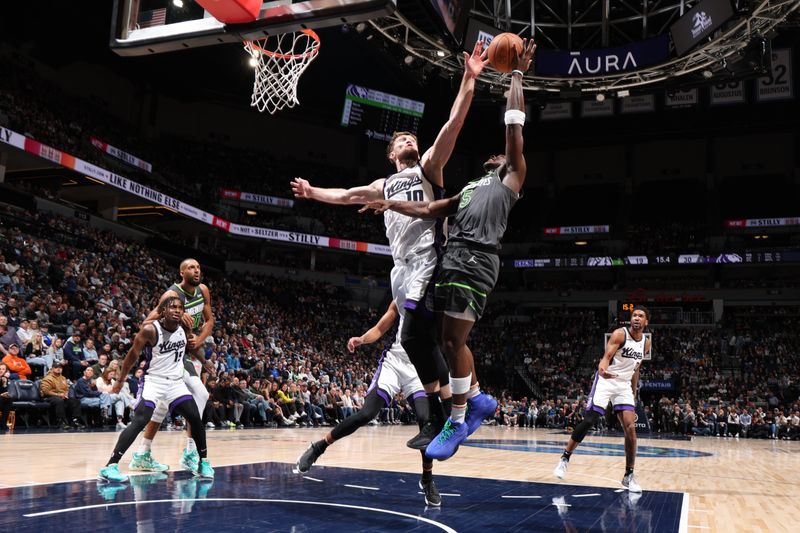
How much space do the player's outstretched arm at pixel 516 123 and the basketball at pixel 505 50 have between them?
5 cm

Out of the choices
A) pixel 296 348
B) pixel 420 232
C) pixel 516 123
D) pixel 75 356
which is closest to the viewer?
pixel 516 123

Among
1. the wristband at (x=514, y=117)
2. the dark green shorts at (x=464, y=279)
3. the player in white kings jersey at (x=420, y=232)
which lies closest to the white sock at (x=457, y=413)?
the player in white kings jersey at (x=420, y=232)

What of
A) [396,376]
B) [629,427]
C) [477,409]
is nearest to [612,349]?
[629,427]

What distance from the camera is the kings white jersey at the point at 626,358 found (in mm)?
7383

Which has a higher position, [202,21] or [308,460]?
[202,21]

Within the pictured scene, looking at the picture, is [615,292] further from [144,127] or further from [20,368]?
[20,368]

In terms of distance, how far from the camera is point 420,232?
486 centimetres

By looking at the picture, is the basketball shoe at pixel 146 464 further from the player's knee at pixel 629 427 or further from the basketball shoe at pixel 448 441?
the player's knee at pixel 629 427

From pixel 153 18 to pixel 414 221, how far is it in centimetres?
398

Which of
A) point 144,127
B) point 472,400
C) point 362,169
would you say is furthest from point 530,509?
point 362,169

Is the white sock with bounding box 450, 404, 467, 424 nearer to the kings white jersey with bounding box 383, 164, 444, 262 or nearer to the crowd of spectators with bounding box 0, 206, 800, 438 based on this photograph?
the kings white jersey with bounding box 383, 164, 444, 262

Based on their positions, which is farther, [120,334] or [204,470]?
[120,334]

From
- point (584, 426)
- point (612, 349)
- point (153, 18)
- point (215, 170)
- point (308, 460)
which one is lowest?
point (308, 460)

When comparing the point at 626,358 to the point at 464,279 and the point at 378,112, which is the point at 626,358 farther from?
the point at 378,112
